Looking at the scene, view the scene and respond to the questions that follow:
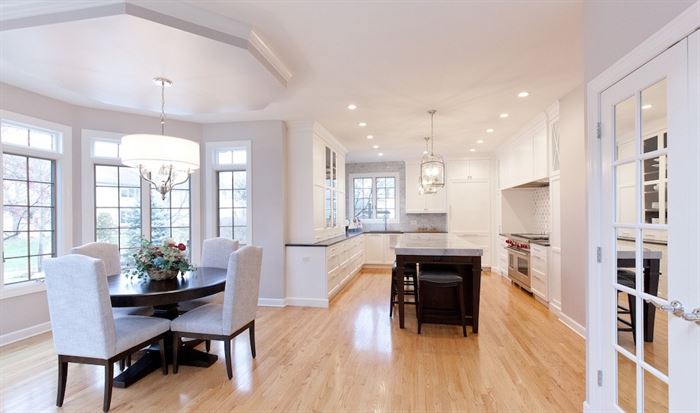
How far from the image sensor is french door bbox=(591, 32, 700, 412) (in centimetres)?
127

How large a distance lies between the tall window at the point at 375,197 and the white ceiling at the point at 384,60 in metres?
3.56

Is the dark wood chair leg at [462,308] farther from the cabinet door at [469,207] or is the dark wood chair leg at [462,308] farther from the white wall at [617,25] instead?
the cabinet door at [469,207]

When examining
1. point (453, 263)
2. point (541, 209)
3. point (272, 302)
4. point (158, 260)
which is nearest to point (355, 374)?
point (453, 263)

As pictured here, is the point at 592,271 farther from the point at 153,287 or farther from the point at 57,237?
the point at 57,237

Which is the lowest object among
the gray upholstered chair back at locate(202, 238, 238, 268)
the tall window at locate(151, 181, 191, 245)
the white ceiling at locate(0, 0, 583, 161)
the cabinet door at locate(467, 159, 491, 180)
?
the gray upholstered chair back at locate(202, 238, 238, 268)

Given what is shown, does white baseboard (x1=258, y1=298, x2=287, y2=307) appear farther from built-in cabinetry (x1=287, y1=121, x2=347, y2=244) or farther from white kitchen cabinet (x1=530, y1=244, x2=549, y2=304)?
white kitchen cabinet (x1=530, y1=244, x2=549, y2=304)

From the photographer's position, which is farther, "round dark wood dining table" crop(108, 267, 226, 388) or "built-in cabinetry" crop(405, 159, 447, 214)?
"built-in cabinetry" crop(405, 159, 447, 214)

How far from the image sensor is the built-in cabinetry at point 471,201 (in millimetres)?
6852

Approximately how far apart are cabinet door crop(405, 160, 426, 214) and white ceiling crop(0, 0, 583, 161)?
3.14m

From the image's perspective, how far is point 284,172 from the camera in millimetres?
4559

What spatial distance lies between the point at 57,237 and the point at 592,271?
5.20m

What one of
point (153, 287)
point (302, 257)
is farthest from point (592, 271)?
point (302, 257)

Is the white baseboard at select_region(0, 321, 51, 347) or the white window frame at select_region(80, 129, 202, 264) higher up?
the white window frame at select_region(80, 129, 202, 264)

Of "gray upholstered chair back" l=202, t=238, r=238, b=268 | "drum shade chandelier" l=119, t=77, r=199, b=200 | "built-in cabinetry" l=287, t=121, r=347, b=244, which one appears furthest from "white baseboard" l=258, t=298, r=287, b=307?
"drum shade chandelier" l=119, t=77, r=199, b=200
